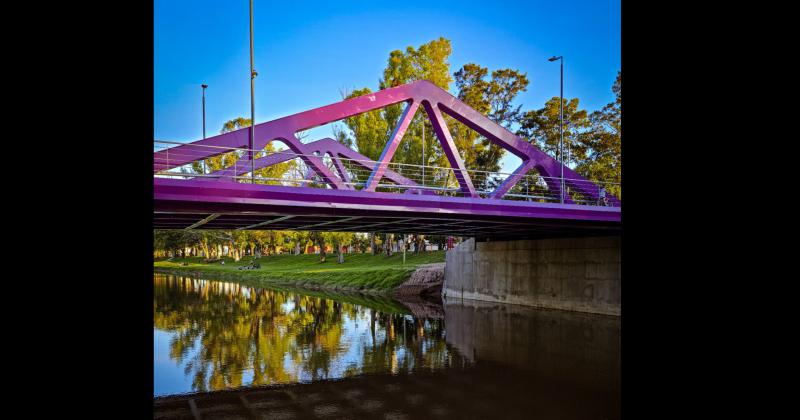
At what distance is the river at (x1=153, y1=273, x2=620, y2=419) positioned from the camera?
11664mm

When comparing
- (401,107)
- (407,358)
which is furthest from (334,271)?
(407,358)

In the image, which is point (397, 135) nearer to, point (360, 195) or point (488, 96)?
point (360, 195)

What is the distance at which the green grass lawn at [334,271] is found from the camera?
135ft

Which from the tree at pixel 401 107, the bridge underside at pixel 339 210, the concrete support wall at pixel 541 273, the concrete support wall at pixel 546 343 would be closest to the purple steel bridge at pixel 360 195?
the bridge underside at pixel 339 210

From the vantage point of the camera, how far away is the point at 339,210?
739 inches

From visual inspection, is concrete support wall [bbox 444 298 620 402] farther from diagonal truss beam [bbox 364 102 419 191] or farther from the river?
diagonal truss beam [bbox 364 102 419 191]

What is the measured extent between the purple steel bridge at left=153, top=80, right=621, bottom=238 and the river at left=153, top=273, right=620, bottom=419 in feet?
12.8

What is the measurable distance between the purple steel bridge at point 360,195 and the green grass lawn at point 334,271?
1247 centimetres

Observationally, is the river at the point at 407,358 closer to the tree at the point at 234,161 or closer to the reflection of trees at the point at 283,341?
the reflection of trees at the point at 283,341
